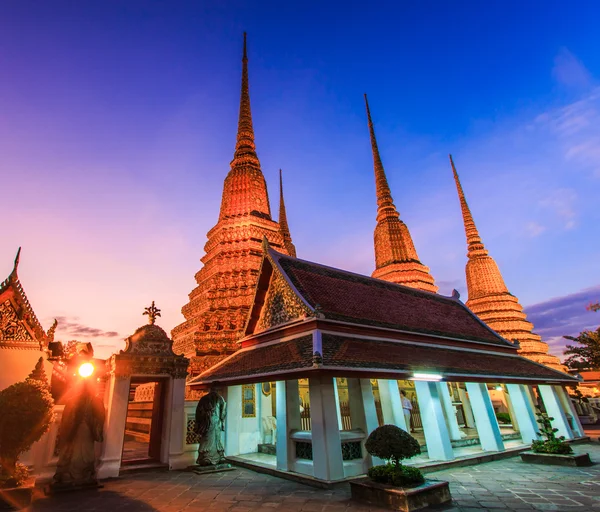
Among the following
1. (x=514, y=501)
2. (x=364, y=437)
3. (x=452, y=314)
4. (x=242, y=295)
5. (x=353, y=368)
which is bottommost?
(x=514, y=501)

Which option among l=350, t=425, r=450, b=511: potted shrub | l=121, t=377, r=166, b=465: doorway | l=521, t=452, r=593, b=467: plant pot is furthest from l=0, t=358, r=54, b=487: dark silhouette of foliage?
l=521, t=452, r=593, b=467: plant pot

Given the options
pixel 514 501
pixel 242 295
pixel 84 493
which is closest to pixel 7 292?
pixel 84 493

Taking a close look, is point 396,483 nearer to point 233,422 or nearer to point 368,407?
point 368,407

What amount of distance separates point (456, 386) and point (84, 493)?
17804mm

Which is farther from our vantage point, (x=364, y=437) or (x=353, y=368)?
(x=364, y=437)

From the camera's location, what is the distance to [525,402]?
12.1 metres

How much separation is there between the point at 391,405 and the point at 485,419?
3379 millimetres

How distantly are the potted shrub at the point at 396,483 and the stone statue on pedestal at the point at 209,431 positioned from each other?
4915 mm

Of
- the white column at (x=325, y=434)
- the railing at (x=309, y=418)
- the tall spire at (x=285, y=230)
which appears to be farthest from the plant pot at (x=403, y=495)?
the tall spire at (x=285, y=230)

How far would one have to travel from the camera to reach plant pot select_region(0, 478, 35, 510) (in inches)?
232

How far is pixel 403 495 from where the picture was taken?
5.46 metres

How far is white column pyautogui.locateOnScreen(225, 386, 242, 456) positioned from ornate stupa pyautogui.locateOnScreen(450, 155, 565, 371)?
67.6 feet

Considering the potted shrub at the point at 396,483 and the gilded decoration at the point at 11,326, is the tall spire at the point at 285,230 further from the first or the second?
the potted shrub at the point at 396,483

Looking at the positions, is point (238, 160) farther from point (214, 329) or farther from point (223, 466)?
point (223, 466)
